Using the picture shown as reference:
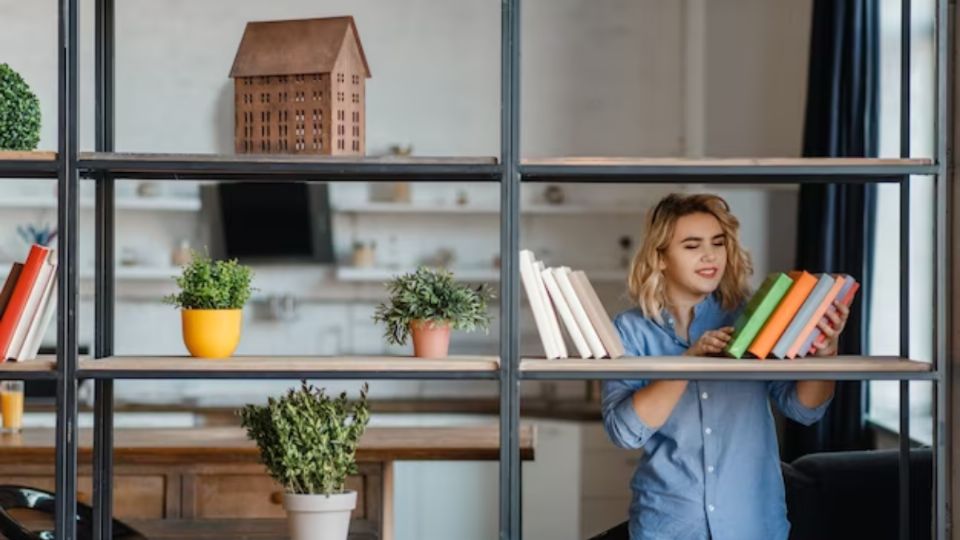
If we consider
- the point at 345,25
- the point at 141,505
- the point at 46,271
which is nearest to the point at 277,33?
the point at 345,25

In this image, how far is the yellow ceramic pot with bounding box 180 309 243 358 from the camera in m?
2.99

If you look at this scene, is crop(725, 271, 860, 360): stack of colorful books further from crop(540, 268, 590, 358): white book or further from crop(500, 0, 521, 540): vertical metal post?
crop(500, 0, 521, 540): vertical metal post

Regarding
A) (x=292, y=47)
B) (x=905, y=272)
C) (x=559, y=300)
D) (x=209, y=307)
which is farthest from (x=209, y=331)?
(x=905, y=272)

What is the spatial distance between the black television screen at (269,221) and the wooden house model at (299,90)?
4.26m

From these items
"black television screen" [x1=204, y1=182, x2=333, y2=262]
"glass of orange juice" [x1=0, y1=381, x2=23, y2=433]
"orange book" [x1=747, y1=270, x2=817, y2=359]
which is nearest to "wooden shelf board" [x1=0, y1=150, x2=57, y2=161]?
"orange book" [x1=747, y1=270, x2=817, y2=359]

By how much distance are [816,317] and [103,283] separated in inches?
63.2

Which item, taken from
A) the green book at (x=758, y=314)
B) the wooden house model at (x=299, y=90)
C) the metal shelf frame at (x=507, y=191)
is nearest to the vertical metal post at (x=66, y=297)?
the metal shelf frame at (x=507, y=191)

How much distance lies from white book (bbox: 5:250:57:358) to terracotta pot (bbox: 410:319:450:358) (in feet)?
2.58

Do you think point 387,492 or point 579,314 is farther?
point 387,492

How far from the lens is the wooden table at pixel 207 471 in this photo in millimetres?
4633

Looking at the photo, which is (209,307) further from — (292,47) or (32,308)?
(292,47)

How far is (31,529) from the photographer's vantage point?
154 inches

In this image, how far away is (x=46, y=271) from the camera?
3.01 metres

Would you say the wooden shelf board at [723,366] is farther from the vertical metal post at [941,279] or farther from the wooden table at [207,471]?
the wooden table at [207,471]
